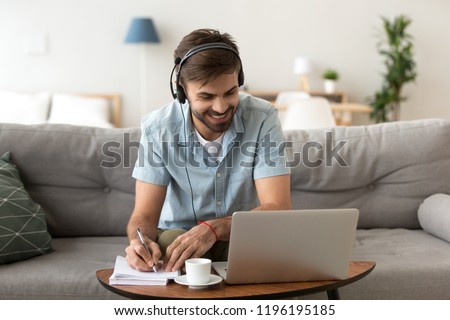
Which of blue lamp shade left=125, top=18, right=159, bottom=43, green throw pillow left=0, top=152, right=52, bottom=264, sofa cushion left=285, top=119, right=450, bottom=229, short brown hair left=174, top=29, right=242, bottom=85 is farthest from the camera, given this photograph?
blue lamp shade left=125, top=18, right=159, bottom=43

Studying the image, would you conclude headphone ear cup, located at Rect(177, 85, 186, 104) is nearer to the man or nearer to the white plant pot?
the man

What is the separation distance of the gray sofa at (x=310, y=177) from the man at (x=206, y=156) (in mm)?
359

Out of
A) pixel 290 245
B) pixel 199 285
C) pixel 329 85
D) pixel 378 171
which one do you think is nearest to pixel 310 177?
pixel 378 171

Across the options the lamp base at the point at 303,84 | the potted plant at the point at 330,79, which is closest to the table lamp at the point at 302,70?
the lamp base at the point at 303,84

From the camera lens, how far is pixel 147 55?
6.21 meters

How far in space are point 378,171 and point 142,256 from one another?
1.24 meters

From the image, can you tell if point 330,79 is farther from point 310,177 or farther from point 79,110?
point 310,177

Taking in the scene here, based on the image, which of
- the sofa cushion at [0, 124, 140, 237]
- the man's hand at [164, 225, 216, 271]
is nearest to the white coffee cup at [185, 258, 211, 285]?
the man's hand at [164, 225, 216, 271]

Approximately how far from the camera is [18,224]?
7.04ft

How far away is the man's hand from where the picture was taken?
5.36 feet

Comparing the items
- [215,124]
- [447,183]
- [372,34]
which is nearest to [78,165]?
[215,124]

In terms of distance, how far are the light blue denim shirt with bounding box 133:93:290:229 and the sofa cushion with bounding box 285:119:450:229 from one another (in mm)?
467

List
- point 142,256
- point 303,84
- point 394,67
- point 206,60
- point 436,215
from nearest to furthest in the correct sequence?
point 142,256, point 206,60, point 436,215, point 394,67, point 303,84

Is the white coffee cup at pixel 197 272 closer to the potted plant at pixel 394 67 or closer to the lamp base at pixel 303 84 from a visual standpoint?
the lamp base at pixel 303 84
